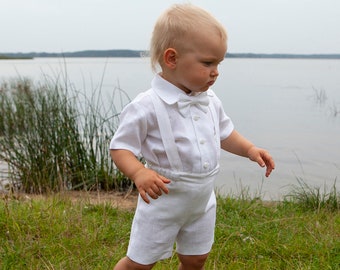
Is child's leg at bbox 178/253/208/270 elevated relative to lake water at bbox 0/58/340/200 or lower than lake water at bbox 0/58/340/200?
elevated

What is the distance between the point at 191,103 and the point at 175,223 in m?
0.47

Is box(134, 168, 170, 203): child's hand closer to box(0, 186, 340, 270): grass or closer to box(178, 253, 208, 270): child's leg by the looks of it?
box(178, 253, 208, 270): child's leg

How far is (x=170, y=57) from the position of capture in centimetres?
186

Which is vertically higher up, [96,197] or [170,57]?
[170,57]

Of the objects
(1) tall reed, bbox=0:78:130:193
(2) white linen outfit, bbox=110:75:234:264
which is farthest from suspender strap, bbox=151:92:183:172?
(1) tall reed, bbox=0:78:130:193

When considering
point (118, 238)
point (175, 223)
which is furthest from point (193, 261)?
point (118, 238)

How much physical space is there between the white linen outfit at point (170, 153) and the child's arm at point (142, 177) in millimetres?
39

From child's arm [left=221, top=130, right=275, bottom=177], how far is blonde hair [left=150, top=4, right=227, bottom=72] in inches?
19.5

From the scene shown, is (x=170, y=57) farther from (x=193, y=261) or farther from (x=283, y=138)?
(x=283, y=138)

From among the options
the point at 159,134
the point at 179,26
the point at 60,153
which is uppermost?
the point at 179,26

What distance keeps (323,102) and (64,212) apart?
470 inches

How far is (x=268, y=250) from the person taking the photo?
2918mm

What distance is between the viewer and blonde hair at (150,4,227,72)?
1.82 meters

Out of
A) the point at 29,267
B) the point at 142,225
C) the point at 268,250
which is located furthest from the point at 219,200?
the point at 142,225
